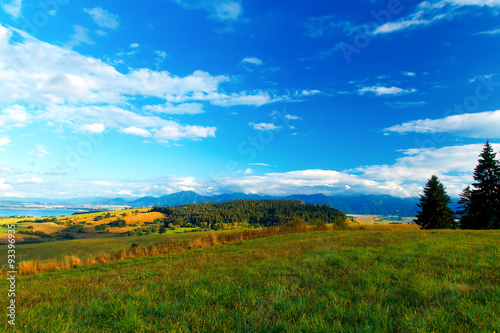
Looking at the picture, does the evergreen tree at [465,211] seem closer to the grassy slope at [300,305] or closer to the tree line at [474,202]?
the tree line at [474,202]

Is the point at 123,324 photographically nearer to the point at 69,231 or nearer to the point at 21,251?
the point at 21,251

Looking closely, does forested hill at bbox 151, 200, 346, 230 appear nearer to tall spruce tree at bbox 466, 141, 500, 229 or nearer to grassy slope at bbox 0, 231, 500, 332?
tall spruce tree at bbox 466, 141, 500, 229

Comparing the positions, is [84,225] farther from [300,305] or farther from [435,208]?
[435,208]

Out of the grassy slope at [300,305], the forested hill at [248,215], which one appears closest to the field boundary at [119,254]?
the grassy slope at [300,305]

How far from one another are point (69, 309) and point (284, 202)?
4949 inches

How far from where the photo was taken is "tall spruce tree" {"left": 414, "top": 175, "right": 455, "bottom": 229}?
44844mm

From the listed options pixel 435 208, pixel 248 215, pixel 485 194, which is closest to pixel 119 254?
pixel 435 208

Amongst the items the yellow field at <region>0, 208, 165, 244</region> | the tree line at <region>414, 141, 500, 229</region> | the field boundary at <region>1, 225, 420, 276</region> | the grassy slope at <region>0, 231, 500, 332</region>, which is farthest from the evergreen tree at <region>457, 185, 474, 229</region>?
the yellow field at <region>0, 208, 165, 244</region>

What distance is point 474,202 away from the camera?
4256 cm

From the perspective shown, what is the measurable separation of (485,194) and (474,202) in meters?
2.24

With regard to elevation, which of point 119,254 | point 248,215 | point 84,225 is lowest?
point 248,215

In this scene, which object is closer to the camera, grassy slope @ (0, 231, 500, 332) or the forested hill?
grassy slope @ (0, 231, 500, 332)

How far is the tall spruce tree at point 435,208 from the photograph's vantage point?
4484 centimetres

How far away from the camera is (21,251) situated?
104 ft
